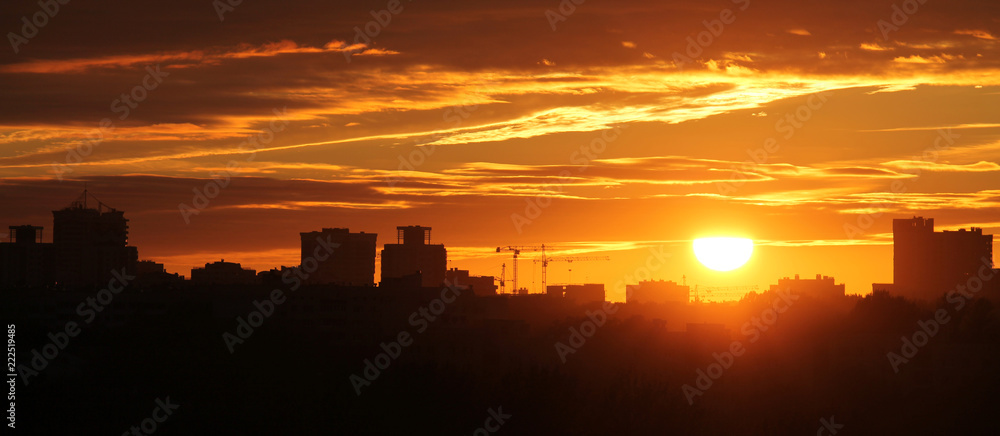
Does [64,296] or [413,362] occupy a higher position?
[64,296]

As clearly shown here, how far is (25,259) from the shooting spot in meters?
144

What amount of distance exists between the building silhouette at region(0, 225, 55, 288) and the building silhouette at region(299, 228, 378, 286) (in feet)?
105

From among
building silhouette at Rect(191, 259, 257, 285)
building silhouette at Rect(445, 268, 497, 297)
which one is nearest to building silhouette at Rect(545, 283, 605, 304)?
building silhouette at Rect(445, 268, 497, 297)

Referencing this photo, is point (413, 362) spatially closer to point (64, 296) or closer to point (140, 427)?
point (140, 427)

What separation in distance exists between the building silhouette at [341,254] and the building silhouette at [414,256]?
8.50 meters

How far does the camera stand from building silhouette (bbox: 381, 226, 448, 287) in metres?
163

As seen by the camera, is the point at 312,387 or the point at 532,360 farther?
the point at 532,360

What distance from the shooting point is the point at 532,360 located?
197 ft

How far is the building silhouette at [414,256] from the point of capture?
163250mm

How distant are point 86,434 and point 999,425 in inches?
1482

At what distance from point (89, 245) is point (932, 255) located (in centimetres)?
10727

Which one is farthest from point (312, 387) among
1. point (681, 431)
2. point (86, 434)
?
point (681, 431)

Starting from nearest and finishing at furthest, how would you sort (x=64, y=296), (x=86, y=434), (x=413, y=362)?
(x=86, y=434) < (x=413, y=362) < (x=64, y=296)

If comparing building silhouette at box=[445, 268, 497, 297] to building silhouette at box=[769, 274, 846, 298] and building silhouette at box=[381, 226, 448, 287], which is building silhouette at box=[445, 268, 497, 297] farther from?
building silhouette at box=[769, 274, 846, 298]
